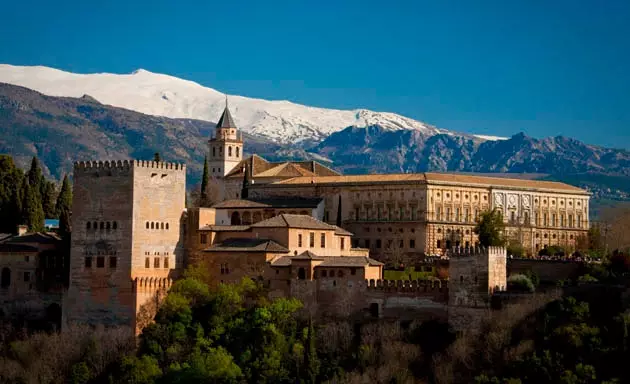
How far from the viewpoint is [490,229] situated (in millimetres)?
91750

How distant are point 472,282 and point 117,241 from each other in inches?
836

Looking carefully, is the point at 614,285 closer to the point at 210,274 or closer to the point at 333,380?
the point at 333,380

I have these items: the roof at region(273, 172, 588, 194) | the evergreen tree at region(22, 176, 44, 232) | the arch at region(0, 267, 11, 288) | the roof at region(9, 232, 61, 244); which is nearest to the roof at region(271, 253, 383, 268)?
the roof at region(9, 232, 61, 244)

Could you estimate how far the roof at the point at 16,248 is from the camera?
79250 mm

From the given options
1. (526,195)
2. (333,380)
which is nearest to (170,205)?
(333,380)

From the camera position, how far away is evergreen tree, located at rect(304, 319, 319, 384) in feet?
217

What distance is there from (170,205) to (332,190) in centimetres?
2928

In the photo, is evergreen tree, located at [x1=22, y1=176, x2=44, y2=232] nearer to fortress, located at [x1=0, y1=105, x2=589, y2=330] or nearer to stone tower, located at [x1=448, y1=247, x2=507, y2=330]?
fortress, located at [x1=0, y1=105, x2=589, y2=330]

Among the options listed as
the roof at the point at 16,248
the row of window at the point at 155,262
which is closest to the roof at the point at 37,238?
the roof at the point at 16,248

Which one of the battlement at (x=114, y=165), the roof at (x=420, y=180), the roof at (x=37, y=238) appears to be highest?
the roof at (x=420, y=180)

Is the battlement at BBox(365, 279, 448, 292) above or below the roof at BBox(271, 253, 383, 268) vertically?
below

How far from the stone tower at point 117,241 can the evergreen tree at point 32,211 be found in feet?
50.9

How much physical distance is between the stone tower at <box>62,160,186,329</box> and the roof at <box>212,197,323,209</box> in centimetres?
1548

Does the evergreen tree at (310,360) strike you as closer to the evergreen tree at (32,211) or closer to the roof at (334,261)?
the roof at (334,261)
